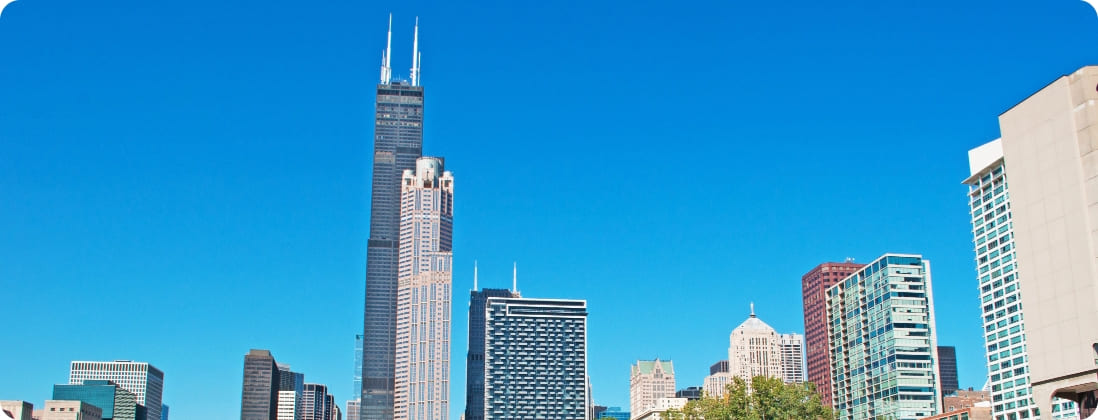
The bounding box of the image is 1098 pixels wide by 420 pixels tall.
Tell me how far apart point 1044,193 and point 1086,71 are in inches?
187

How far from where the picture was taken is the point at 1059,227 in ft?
133

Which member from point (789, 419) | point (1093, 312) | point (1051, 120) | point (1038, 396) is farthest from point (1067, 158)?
point (789, 419)

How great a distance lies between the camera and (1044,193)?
41.7 metres

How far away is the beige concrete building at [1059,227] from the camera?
1533 inches

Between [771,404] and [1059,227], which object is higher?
[771,404]

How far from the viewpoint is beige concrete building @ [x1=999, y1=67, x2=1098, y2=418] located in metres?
38.9

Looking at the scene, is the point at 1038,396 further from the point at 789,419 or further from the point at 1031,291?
the point at 789,419

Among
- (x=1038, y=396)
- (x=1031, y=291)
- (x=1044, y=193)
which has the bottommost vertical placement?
(x=1038, y=396)

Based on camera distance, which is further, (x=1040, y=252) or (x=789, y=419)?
(x=789, y=419)

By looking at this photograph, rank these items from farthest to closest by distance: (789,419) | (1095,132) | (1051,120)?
(789,419) → (1051,120) → (1095,132)

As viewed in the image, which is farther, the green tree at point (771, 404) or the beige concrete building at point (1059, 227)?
the green tree at point (771, 404)

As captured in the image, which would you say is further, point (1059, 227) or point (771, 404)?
point (771, 404)

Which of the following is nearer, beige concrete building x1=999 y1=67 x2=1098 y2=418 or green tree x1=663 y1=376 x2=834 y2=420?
beige concrete building x1=999 y1=67 x2=1098 y2=418

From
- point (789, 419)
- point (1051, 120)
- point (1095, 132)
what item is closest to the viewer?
point (1095, 132)
